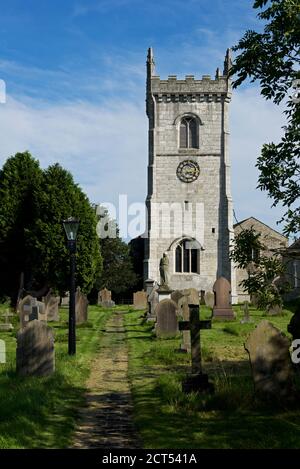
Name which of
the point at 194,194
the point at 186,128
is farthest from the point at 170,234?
the point at 186,128

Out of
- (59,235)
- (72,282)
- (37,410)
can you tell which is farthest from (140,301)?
(37,410)

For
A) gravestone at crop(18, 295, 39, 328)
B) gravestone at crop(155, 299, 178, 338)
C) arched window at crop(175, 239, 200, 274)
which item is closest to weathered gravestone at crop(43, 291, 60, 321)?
gravestone at crop(18, 295, 39, 328)

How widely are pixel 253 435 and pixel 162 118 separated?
3804 centimetres

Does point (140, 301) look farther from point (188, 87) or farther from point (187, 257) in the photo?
point (188, 87)

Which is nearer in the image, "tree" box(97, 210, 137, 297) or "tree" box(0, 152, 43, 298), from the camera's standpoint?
"tree" box(0, 152, 43, 298)

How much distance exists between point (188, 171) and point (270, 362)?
34.9m

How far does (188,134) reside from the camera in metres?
42.9

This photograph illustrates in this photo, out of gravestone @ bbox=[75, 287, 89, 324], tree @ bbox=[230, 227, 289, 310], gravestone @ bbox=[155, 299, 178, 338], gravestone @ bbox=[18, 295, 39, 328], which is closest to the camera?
tree @ bbox=[230, 227, 289, 310]

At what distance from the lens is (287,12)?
7.29 m

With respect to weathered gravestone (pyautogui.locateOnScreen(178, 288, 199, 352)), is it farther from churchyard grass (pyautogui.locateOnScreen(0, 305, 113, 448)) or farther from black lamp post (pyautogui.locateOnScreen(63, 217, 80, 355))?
black lamp post (pyautogui.locateOnScreen(63, 217, 80, 355))

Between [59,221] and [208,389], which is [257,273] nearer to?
[208,389]

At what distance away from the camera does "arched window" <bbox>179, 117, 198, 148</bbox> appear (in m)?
42.9

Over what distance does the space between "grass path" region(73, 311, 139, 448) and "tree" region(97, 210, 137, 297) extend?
117ft

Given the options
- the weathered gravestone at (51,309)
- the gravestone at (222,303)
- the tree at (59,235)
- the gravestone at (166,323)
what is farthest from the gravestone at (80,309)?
the tree at (59,235)
